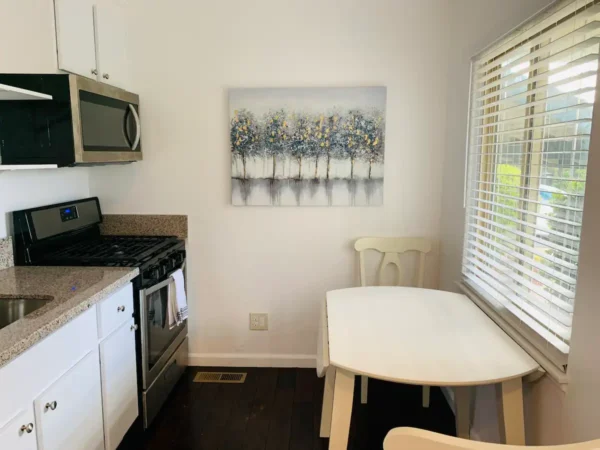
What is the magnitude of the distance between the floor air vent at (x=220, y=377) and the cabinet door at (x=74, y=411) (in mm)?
999

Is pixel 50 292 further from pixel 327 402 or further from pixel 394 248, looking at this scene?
pixel 394 248

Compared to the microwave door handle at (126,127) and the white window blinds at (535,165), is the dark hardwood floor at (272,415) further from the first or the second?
the microwave door handle at (126,127)

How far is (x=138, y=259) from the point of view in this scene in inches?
91.4

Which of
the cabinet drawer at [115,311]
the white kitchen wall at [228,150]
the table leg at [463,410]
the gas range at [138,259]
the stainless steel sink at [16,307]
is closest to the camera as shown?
the stainless steel sink at [16,307]

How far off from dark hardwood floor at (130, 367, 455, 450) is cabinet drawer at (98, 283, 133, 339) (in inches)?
27.5

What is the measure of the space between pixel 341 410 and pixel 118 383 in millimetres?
1097

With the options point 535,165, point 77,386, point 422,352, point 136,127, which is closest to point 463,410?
point 422,352

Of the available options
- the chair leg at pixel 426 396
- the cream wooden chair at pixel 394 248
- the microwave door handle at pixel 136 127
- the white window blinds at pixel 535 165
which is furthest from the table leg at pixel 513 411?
the microwave door handle at pixel 136 127

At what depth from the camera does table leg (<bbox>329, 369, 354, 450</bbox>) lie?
64.0 inches

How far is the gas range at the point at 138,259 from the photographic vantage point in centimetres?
230

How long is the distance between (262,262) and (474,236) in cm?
135

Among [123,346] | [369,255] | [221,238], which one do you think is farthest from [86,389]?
Result: [369,255]

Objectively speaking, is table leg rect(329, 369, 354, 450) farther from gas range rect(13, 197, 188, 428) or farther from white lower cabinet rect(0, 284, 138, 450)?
gas range rect(13, 197, 188, 428)

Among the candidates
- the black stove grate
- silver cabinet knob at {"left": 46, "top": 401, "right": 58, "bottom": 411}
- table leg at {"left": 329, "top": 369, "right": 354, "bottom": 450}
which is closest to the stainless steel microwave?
the black stove grate
